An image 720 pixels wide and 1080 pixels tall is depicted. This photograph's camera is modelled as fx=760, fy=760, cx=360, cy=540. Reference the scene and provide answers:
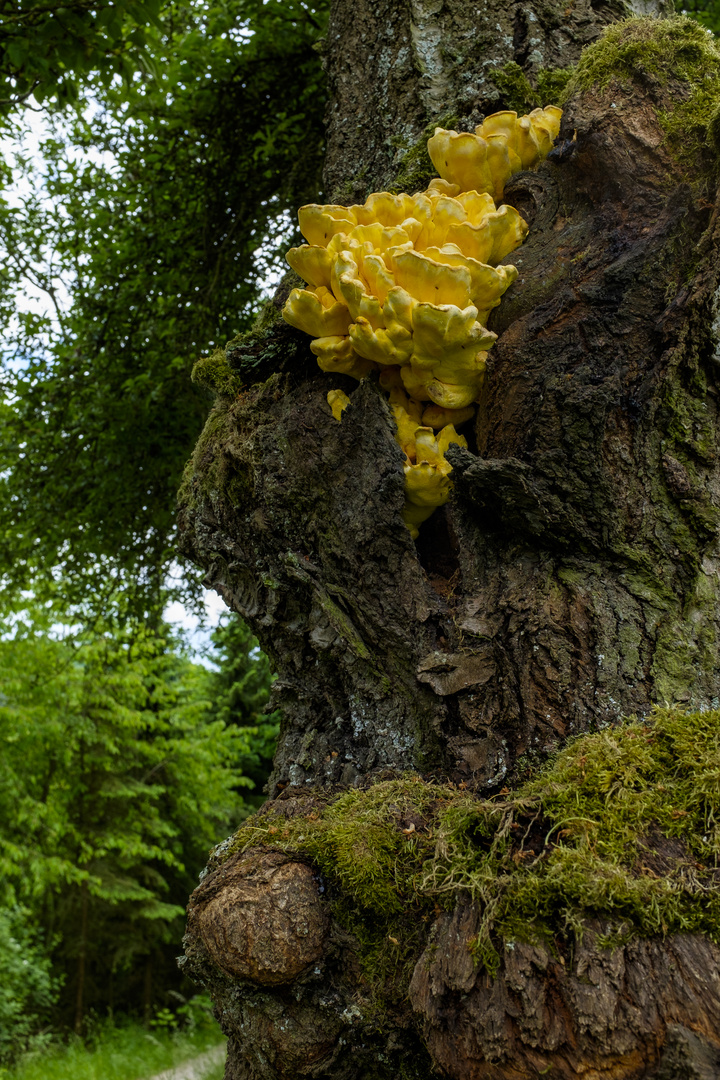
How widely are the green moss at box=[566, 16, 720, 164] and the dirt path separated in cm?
738

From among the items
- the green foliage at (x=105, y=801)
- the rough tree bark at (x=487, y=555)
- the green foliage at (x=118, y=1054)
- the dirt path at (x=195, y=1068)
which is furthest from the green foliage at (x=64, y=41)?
the dirt path at (x=195, y=1068)

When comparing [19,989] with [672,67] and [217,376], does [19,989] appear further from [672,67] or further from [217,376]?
[672,67]

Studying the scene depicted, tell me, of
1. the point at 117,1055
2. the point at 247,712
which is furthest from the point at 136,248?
the point at 247,712

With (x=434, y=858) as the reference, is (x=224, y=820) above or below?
below

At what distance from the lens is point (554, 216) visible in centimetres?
176

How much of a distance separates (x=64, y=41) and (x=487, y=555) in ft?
10.8

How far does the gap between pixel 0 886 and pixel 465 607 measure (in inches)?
407

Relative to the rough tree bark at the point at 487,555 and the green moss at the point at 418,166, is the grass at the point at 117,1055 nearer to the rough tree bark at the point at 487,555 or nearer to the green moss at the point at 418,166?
the rough tree bark at the point at 487,555

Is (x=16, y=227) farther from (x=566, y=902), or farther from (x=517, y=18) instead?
(x=566, y=902)

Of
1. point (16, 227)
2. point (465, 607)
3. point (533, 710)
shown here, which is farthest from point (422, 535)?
point (16, 227)

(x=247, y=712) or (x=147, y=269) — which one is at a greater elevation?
(x=147, y=269)

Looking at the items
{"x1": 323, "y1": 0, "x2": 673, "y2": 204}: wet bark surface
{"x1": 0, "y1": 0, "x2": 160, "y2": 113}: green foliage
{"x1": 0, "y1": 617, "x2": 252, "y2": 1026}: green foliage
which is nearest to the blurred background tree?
{"x1": 0, "y1": 0, "x2": 160, "y2": 113}: green foliage

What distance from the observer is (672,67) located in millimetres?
1702

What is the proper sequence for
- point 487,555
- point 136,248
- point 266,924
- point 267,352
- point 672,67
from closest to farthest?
point 266,924 < point 487,555 < point 672,67 < point 267,352 < point 136,248
